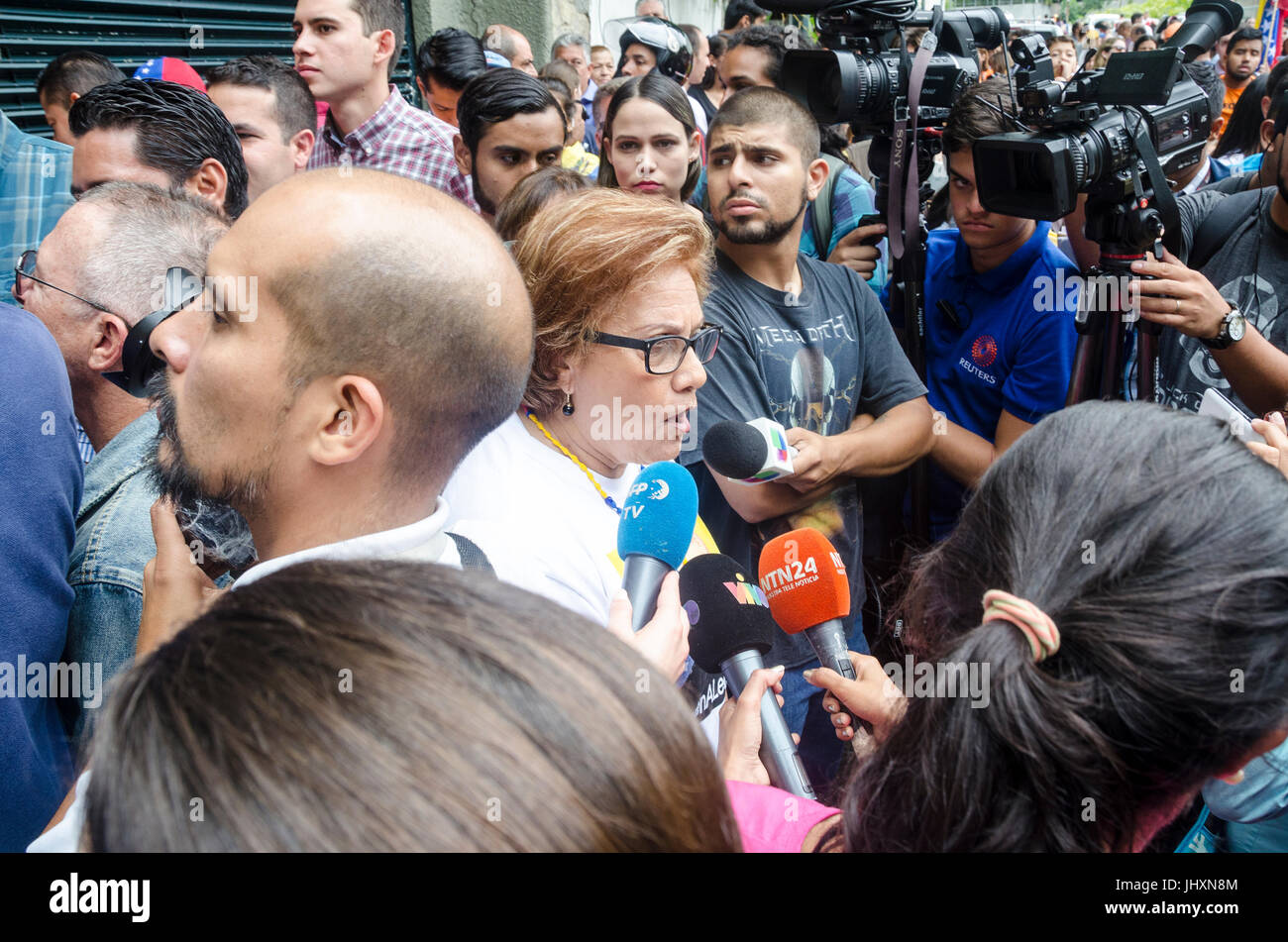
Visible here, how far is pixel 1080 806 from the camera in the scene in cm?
94

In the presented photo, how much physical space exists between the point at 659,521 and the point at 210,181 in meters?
1.99

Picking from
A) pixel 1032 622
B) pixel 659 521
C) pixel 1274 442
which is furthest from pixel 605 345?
pixel 1274 442

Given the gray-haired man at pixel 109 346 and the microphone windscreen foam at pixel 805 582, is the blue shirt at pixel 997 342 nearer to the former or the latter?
the microphone windscreen foam at pixel 805 582

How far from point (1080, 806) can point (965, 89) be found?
2572 millimetres

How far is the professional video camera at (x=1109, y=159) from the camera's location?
2.35 metres

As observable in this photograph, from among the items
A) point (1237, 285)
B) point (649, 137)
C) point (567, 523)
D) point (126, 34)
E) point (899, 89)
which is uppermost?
point (126, 34)

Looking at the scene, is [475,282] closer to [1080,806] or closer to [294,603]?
[294,603]

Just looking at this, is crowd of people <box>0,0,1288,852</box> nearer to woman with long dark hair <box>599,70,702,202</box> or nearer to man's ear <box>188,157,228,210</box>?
man's ear <box>188,157,228,210</box>

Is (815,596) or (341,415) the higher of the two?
(341,415)

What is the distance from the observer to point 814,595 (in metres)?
1.58

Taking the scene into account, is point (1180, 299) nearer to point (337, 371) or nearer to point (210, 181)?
point (337, 371)

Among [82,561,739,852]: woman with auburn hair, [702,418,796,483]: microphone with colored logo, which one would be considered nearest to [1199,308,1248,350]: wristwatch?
[702,418,796,483]: microphone with colored logo

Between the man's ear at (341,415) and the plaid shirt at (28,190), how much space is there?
251cm

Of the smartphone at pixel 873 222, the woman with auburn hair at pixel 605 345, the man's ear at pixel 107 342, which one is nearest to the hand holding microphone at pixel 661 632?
the woman with auburn hair at pixel 605 345
